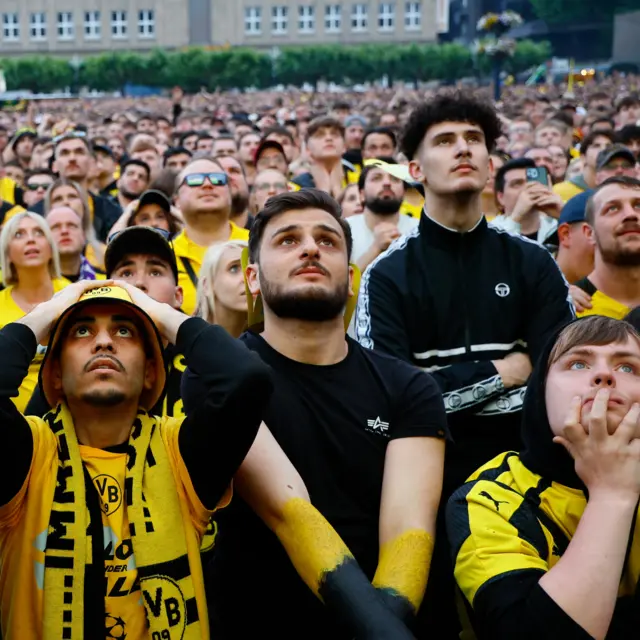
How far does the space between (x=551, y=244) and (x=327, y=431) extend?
3.77 metres

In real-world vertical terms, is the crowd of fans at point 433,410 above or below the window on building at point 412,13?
below

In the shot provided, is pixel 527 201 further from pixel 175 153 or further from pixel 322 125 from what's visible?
pixel 175 153

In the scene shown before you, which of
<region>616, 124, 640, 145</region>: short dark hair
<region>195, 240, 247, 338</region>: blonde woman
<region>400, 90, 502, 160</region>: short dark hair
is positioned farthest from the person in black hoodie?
<region>616, 124, 640, 145</region>: short dark hair

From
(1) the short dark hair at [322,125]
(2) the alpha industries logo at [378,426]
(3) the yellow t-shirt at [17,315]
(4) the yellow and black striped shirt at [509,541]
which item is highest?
(1) the short dark hair at [322,125]

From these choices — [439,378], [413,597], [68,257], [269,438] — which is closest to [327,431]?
[269,438]

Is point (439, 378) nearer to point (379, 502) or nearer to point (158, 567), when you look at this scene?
point (379, 502)

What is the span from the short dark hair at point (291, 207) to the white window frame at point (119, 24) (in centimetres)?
8342

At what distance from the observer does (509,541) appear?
109 inches

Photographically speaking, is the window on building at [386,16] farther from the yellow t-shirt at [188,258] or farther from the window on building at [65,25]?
the yellow t-shirt at [188,258]

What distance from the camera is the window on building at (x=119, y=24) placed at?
8350cm

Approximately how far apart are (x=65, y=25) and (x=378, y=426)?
280 feet

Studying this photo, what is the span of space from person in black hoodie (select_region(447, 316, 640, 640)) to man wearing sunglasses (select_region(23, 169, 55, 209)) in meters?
7.91

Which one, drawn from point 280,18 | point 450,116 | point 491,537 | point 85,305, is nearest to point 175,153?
point 450,116

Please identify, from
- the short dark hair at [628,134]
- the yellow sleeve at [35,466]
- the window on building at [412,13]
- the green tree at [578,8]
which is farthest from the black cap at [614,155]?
the window on building at [412,13]
